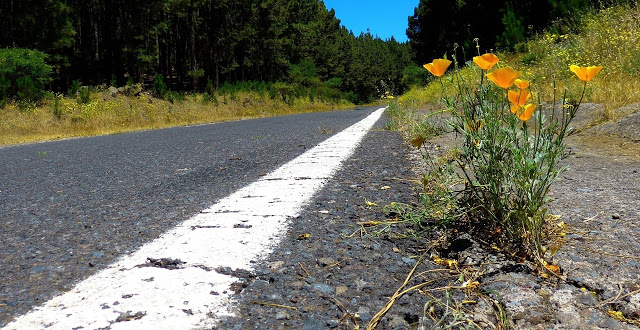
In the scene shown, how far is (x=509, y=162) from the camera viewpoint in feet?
4.41

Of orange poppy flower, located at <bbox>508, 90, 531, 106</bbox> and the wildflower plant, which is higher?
orange poppy flower, located at <bbox>508, 90, 531, 106</bbox>

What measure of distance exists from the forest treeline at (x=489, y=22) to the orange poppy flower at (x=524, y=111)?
256mm

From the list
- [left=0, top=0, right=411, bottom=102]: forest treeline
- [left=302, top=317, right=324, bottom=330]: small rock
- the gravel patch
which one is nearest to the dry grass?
[left=0, top=0, right=411, bottom=102]: forest treeline

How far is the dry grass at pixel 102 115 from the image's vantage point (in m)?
9.94

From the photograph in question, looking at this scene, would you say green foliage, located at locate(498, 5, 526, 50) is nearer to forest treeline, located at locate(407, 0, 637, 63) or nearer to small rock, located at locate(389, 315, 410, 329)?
forest treeline, located at locate(407, 0, 637, 63)

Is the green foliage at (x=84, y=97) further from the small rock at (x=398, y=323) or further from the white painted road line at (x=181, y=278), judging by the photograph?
the small rock at (x=398, y=323)

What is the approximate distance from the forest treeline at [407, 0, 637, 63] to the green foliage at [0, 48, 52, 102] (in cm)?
1189

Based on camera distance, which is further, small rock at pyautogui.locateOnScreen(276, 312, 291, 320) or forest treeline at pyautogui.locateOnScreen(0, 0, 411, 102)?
forest treeline at pyautogui.locateOnScreen(0, 0, 411, 102)

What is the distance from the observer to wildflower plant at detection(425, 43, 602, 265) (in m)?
1.22

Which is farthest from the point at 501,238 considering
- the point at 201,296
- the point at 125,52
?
the point at 125,52

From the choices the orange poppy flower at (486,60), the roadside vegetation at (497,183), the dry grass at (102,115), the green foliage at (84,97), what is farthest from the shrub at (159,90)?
the orange poppy flower at (486,60)

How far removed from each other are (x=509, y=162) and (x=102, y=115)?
41.6 ft

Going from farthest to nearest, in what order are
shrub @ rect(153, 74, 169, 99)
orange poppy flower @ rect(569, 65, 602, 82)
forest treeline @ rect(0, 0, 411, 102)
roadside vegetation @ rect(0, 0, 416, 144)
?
1. forest treeline @ rect(0, 0, 411, 102)
2. shrub @ rect(153, 74, 169, 99)
3. roadside vegetation @ rect(0, 0, 416, 144)
4. orange poppy flower @ rect(569, 65, 602, 82)

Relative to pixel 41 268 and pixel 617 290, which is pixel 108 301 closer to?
pixel 41 268
